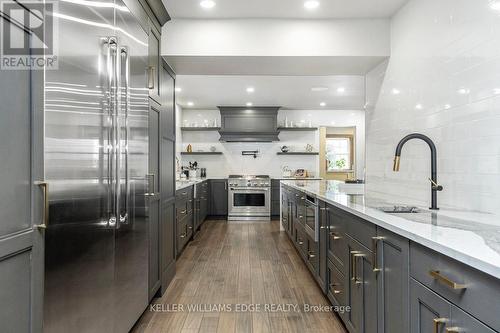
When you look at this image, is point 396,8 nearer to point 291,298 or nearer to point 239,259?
point 291,298

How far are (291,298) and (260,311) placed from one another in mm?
371

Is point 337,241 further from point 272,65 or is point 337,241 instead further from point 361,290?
point 272,65

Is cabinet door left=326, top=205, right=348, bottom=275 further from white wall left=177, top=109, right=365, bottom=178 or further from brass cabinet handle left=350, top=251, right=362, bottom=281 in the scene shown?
white wall left=177, top=109, right=365, bottom=178

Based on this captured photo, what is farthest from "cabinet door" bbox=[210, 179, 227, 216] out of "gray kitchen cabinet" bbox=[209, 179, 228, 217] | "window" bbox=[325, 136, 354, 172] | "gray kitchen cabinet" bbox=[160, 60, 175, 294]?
"gray kitchen cabinet" bbox=[160, 60, 175, 294]

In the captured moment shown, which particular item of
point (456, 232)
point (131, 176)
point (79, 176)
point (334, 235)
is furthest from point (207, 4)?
point (456, 232)

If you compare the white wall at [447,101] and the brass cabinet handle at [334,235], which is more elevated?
the white wall at [447,101]

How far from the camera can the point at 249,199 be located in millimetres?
6852

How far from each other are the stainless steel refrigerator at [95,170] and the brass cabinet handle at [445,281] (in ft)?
4.61

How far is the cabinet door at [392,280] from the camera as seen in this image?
128 centimetres

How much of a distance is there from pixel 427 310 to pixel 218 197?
19.9ft

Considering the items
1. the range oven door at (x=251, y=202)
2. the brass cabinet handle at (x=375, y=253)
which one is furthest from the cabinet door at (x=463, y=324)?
the range oven door at (x=251, y=202)

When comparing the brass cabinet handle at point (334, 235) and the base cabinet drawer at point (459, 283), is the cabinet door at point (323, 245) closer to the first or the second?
the brass cabinet handle at point (334, 235)

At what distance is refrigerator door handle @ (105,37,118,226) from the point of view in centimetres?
164

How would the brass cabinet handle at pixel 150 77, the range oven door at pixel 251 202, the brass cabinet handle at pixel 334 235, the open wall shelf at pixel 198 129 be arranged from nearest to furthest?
the brass cabinet handle at pixel 334 235 → the brass cabinet handle at pixel 150 77 → the range oven door at pixel 251 202 → the open wall shelf at pixel 198 129
